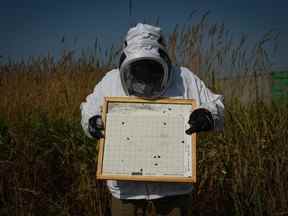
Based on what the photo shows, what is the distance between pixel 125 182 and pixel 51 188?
3.48 ft

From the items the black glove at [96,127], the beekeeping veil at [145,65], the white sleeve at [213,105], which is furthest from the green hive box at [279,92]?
the black glove at [96,127]

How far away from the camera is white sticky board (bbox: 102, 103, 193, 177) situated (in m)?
1.54

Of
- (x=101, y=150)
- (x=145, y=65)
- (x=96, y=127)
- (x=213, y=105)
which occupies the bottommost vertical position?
(x=101, y=150)

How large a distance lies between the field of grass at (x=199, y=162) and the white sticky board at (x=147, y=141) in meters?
0.70

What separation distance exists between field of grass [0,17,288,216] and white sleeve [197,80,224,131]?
0.64m

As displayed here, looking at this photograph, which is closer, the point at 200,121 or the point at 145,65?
the point at 200,121

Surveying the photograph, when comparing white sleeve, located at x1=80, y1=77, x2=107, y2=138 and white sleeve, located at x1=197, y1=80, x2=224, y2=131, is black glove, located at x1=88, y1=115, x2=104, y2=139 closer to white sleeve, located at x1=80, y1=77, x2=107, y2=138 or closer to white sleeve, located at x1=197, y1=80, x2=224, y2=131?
white sleeve, located at x1=80, y1=77, x2=107, y2=138

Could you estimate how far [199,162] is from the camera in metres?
2.56

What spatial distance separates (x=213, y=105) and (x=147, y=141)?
0.36 metres

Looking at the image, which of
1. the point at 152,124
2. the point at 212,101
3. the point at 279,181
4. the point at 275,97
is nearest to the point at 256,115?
the point at 275,97

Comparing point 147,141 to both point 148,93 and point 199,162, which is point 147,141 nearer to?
point 148,93

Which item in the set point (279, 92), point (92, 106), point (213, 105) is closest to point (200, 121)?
point (213, 105)

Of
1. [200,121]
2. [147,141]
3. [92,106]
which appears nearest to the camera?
[200,121]

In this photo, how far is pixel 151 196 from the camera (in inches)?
64.4
